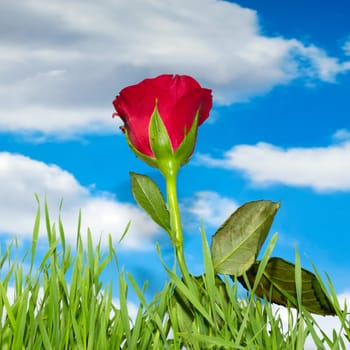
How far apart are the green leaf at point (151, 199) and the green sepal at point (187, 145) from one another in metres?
0.04

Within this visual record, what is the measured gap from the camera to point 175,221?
779 mm

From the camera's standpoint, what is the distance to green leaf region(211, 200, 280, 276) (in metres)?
0.76

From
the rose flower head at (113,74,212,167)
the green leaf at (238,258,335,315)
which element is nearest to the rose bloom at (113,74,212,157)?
the rose flower head at (113,74,212,167)

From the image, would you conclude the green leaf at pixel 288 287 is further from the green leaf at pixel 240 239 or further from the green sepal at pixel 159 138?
the green sepal at pixel 159 138

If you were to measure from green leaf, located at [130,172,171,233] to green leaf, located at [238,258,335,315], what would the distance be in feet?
0.32

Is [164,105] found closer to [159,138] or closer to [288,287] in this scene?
[159,138]

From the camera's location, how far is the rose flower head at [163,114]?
801mm

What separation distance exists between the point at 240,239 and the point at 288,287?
0.23ft

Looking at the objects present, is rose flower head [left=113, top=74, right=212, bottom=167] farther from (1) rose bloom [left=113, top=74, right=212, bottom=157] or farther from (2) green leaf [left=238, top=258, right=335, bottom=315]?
(2) green leaf [left=238, top=258, right=335, bottom=315]

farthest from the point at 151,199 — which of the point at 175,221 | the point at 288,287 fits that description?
the point at 288,287

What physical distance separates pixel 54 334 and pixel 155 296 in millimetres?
102

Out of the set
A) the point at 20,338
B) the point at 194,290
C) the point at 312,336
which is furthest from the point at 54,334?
the point at 312,336

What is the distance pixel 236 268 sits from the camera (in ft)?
2.50

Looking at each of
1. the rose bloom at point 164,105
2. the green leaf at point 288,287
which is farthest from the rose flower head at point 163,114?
the green leaf at point 288,287
